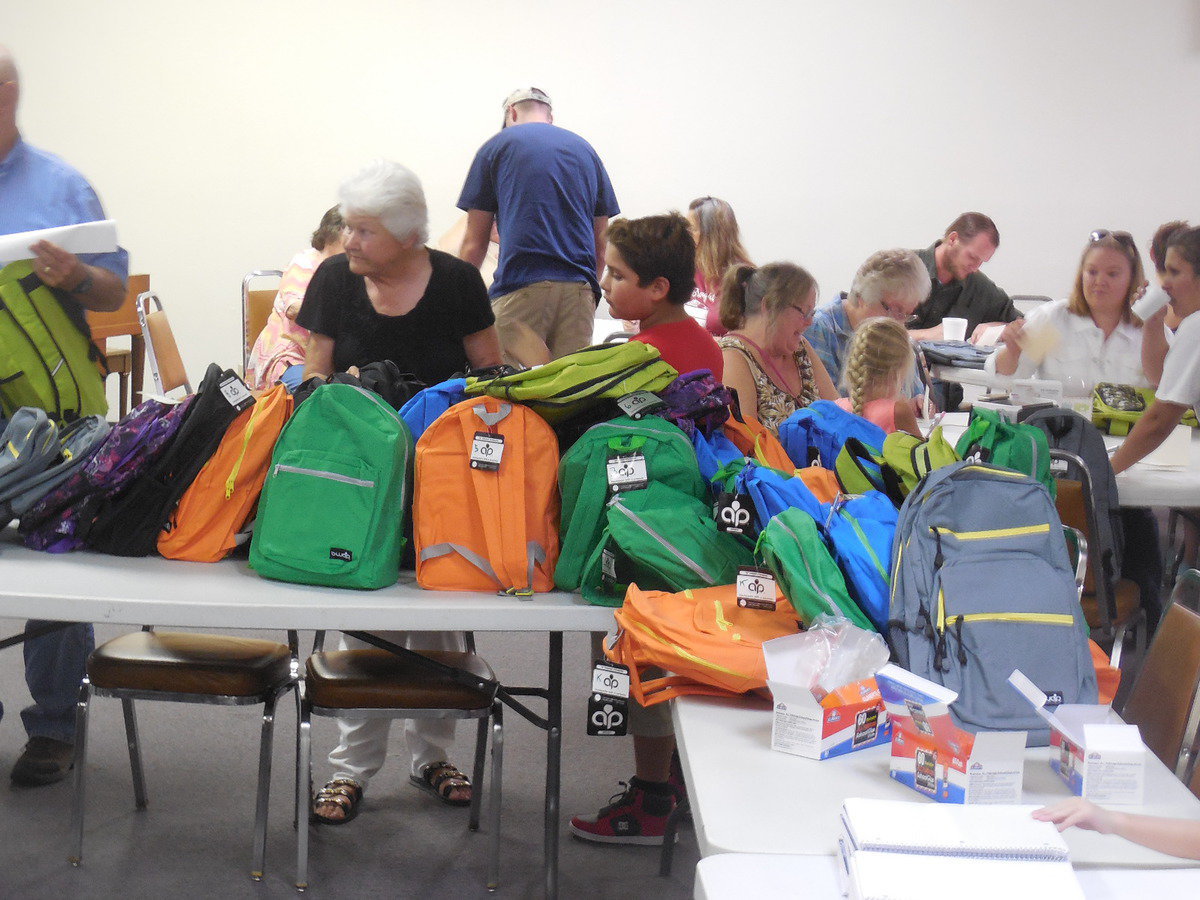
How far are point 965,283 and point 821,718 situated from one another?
14.9ft

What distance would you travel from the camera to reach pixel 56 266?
260cm

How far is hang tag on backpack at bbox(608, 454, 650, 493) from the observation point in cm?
221

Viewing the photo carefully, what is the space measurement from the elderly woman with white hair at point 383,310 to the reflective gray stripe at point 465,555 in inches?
18.9

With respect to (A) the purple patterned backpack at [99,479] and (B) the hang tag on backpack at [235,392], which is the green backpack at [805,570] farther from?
(A) the purple patterned backpack at [99,479]

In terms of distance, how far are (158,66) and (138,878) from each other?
5.27 m

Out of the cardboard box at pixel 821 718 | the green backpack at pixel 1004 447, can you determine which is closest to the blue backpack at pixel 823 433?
the green backpack at pixel 1004 447

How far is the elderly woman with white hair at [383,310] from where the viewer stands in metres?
2.74

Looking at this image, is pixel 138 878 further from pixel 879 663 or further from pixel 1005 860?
pixel 1005 860

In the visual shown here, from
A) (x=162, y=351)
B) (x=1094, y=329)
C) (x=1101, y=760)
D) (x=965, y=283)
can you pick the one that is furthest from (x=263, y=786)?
(x=965, y=283)

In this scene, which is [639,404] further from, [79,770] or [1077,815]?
[79,770]

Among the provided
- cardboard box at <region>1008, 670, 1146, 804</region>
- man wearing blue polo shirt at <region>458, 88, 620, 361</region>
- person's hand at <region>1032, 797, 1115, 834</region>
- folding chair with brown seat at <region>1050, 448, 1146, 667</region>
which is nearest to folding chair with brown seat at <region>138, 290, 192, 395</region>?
man wearing blue polo shirt at <region>458, 88, 620, 361</region>

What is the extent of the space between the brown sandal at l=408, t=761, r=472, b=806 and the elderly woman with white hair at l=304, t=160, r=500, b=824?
0.54 feet

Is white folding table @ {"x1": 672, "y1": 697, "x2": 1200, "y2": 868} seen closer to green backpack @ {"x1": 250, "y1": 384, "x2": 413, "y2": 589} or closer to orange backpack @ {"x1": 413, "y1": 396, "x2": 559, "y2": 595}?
orange backpack @ {"x1": 413, "y1": 396, "x2": 559, "y2": 595}

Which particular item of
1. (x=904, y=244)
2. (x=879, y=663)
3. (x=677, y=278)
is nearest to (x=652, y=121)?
(x=904, y=244)
